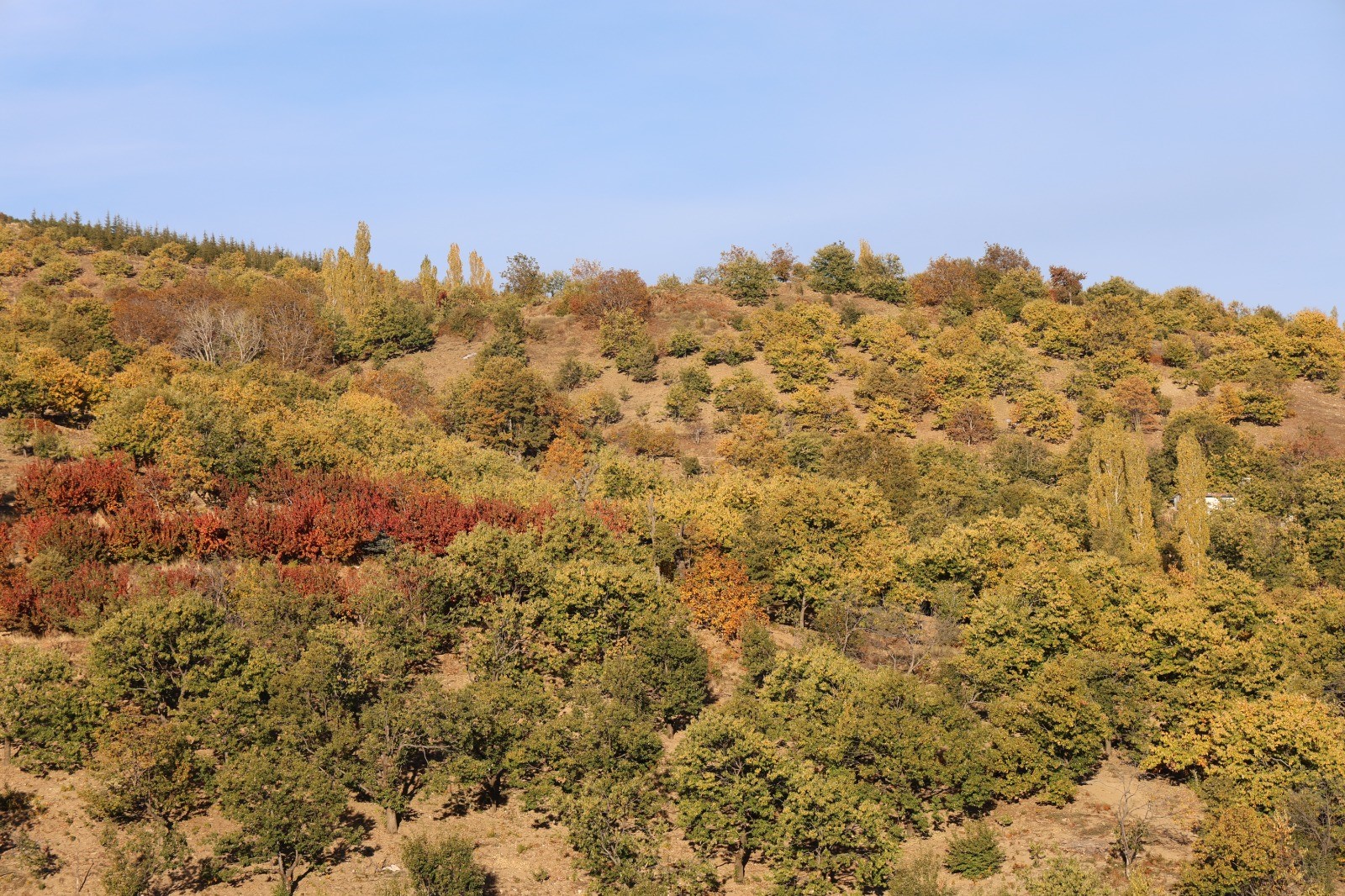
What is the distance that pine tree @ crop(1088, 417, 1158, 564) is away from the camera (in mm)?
62156

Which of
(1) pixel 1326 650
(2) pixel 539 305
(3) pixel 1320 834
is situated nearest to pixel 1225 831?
(3) pixel 1320 834

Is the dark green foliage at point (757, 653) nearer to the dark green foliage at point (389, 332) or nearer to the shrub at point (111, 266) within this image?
the dark green foliage at point (389, 332)

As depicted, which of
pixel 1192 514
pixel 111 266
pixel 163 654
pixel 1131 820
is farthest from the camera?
pixel 111 266

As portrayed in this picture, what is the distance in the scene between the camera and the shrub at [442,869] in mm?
28844

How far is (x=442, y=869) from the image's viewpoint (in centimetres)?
2891

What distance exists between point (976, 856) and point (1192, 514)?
37.4 meters

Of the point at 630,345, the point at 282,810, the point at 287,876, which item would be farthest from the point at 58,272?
the point at 282,810

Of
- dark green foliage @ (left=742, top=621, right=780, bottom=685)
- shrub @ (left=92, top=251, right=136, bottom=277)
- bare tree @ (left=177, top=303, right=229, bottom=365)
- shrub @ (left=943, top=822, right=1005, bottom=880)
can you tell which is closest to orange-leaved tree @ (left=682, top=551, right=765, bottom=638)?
dark green foliage @ (left=742, top=621, right=780, bottom=685)

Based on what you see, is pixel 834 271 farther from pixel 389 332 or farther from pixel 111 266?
pixel 111 266

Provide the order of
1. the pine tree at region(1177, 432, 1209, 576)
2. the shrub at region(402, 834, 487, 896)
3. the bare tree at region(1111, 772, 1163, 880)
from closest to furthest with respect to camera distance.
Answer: the shrub at region(402, 834, 487, 896), the bare tree at region(1111, 772, 1163, 880), the pine tree at region(1177, 432, 1209, 576)

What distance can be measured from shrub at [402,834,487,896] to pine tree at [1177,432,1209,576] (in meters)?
47.0

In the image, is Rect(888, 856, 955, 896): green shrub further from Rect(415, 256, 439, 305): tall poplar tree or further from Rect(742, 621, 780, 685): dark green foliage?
Rect(415, 256, 439, 305): tall poplar tree

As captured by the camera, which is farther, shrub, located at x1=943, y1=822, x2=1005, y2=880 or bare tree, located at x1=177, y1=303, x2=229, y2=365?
bare tree, located at x1=177, y1=303, x2=229, y2=365

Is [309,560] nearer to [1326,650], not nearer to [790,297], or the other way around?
[1326,650]
